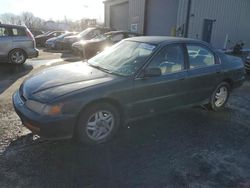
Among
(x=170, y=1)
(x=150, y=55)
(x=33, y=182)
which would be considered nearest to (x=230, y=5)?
(x=170, y=1)

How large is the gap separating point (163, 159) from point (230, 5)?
16.4 metres

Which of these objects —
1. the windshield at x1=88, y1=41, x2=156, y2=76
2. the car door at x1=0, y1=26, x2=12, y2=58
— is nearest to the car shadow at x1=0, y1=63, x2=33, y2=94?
the car door at x1=0, y1=26, x2=12, y2=58

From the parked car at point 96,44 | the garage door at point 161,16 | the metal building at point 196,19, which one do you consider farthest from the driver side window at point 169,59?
the garage door at point 161,16

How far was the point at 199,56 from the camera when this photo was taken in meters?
4.83

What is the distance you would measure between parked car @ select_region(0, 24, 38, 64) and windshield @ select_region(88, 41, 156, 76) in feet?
20.6

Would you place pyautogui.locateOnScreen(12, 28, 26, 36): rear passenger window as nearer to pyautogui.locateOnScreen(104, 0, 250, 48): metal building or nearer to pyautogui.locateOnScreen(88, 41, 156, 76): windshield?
pyautogui.locateOnScreen(88, 41, 156, 76): windshield

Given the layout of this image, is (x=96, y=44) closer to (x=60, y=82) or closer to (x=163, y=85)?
(x=163, y=85)

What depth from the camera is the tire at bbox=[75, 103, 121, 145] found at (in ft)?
11.7

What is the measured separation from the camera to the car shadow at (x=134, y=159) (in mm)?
3027

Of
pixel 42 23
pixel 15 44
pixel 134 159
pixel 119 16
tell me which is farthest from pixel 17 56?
pixel 42 23

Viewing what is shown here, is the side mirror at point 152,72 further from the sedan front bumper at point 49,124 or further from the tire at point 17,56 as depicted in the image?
the tire at point 17,56

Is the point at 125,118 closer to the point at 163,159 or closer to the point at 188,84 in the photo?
Answer: the point at 163,159

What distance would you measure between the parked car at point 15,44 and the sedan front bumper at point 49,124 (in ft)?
23.5

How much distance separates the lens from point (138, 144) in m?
3.90
